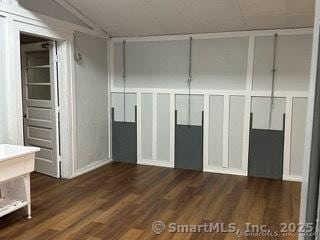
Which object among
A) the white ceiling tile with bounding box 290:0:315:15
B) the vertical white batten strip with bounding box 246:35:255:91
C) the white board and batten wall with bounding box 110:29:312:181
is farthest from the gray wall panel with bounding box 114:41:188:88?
the white ceiling tile with bounding box 290:0:315:15

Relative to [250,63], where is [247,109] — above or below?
below

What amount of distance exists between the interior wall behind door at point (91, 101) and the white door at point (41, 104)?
14.2 inches

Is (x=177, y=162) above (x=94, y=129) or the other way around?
the other way around

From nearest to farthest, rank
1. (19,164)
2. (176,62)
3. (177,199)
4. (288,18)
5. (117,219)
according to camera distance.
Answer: (19,164) < (117,219) < (177,199) < (288,18) < (176,62)

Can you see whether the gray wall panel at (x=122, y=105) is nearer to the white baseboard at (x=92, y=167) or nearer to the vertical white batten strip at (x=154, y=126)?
the vertical white batten strip at (x=154, y=126)

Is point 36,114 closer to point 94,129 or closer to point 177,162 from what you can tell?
point 94,129

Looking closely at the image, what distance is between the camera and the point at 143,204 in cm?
367

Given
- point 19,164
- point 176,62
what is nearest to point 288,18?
point 176,62

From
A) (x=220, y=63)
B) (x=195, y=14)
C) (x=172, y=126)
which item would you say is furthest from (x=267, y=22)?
(x=172, y=126)

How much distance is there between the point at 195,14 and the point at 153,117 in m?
1.88

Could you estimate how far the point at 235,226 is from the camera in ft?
10.2

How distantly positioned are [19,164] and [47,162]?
5.84 ft

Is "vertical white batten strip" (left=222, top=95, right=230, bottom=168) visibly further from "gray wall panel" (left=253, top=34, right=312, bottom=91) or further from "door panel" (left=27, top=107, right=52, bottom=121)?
"door panel" (left=27, top=107, right=52, bottom=121)

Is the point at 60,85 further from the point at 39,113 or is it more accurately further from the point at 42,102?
the point at 39,113
